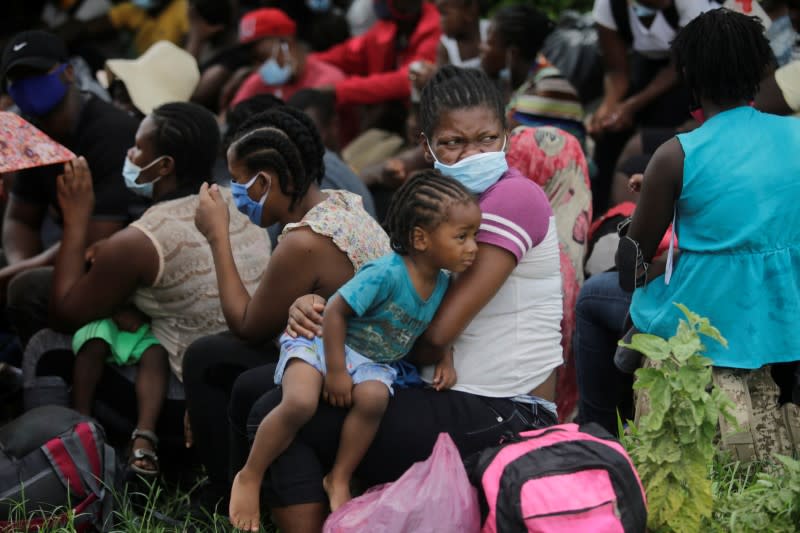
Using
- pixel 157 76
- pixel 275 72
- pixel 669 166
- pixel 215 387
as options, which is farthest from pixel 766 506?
pixel 275 72

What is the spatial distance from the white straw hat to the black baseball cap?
68 cm

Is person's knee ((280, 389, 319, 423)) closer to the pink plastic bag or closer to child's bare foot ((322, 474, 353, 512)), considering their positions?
child's bare foot ((322, 474, 353, 512))

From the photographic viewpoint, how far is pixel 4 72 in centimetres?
492

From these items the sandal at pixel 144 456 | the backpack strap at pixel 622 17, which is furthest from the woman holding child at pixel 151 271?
the backpack strap at pixel 622 17

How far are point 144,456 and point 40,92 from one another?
1.90 m

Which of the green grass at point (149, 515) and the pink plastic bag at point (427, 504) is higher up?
the pink plastic bag at point (427, 504)

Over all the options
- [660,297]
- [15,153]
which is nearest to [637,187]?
[660,297]

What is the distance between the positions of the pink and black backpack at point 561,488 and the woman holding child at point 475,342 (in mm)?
264

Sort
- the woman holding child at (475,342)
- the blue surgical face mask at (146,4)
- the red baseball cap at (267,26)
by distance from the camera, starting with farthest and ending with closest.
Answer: the blue surgical face mask at (146,4) → the red baseball cap at (267,26) → the woman holding child at (475,342)

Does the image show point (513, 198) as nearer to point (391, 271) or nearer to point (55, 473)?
point (391, 271)

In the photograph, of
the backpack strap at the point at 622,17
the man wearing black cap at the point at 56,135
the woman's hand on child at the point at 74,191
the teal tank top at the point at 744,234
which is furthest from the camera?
the backpack strap at the point at 622,17

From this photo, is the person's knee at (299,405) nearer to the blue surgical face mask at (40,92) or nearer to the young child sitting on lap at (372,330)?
the young child sitting on lap at (372,330)

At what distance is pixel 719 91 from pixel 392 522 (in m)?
1.65

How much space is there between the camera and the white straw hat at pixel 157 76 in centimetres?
577
